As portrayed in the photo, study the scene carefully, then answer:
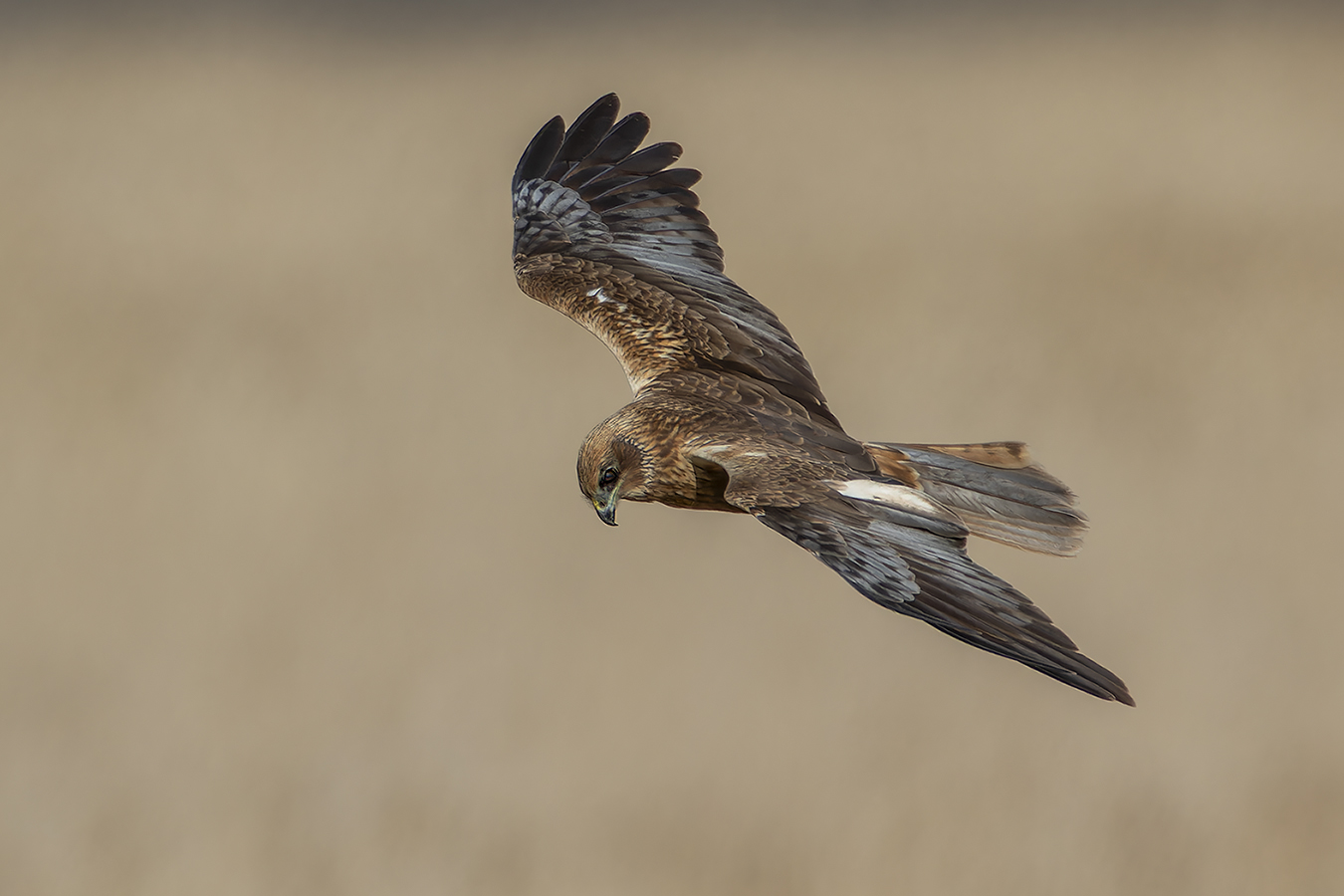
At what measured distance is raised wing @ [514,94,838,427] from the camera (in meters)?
4.83

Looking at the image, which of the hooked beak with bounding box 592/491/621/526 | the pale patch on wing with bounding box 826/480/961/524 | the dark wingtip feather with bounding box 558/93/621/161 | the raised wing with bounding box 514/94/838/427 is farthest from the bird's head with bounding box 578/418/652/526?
the dark wingtip feather with bounding box 558/93/621/161

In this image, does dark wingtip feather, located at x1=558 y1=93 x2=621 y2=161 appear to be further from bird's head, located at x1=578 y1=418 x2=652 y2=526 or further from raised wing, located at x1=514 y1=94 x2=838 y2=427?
bird's head, located at x1=578 y1=418 x2=652 y2=526

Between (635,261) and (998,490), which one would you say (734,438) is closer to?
(998,490)

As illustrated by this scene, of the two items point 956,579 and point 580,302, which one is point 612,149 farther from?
point 956,579

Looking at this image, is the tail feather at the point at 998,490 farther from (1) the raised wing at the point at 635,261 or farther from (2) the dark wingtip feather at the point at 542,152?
(2) the dark wingtip feather at the point at 542,152

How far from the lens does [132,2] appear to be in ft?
39.0

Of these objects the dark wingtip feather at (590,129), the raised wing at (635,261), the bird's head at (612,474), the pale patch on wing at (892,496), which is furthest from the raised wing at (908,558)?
the dark wingtip feather at (590,129)

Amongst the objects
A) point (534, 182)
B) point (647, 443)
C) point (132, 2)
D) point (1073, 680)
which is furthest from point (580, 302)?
point (132, 2)

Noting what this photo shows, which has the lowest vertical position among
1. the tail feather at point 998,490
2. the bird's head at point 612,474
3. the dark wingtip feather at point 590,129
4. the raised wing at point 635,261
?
the bird's head at point 612,474

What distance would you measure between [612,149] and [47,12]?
27.3ft

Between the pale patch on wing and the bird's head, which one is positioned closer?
the pale patch on wing

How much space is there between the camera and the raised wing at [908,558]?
3068mm

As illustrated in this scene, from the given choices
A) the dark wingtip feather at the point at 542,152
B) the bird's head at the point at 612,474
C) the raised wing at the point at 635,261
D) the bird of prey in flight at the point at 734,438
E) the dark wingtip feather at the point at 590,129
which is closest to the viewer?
the bird of prey in flight at the point at 734,438

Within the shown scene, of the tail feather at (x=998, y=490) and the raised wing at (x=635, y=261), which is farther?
the raised wing at (x=635, y=261)
